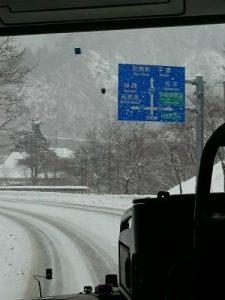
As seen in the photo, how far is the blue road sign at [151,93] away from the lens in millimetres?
2701

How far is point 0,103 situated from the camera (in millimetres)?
2721

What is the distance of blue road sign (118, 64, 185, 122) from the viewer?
2701 millimetres

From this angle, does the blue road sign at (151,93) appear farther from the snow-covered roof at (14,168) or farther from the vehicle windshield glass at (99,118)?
the snow-covered roof at (14,168)

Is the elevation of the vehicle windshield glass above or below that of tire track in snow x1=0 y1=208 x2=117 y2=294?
above

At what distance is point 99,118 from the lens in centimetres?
283

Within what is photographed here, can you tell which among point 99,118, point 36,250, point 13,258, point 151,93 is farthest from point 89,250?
point 151,93

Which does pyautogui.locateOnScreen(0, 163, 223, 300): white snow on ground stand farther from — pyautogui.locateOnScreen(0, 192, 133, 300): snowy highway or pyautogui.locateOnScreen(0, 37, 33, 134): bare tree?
pyautogui.locateOnScreen(0, 37, 33, 134): bare tree

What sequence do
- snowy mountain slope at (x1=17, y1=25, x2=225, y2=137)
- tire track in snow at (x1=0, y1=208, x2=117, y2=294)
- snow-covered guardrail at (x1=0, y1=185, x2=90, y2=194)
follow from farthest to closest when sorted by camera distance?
tire track in snow at (x1=0, y1=208, x2=117, y2=294)
snow-covered guardrail at (x1=0, y1=185, x2=90, y2=194)
snowy mountain slope at (x1=17, y1=25, x2=225, y2=137)

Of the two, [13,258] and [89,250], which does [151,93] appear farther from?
[13,258]

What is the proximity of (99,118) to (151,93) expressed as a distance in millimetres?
320

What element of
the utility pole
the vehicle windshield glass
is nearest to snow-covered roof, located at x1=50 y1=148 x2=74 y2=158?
the vehicle windshield glass

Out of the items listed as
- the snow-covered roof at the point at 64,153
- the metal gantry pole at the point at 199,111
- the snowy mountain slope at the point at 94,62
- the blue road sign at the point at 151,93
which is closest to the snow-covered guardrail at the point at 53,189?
the snow-covered roof at the point at 64,153

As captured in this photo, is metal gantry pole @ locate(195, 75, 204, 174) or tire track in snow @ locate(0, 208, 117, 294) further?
tire track in snow @ locate(0, 208, 117, 294)

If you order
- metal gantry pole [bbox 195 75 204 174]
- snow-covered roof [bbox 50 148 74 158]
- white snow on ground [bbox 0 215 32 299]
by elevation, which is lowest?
white snow on ground [bbox 0 215 32 299]
